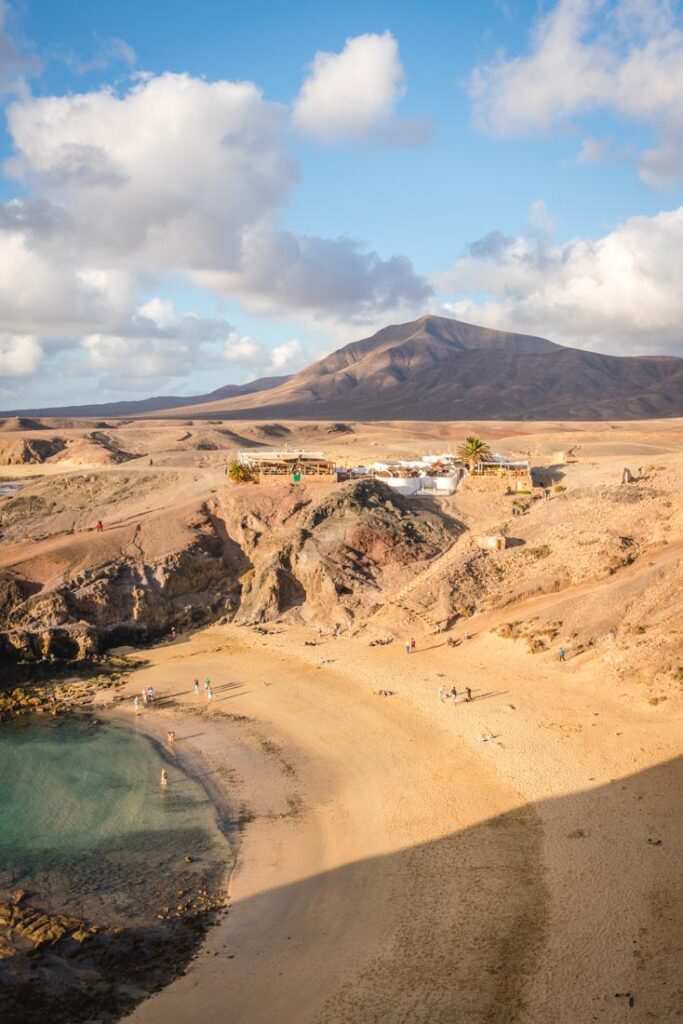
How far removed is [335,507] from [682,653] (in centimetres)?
2438

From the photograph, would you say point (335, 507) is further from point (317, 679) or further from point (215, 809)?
point (215, 809)

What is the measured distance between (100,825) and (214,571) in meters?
23.3

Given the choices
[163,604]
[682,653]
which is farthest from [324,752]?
[163,604]

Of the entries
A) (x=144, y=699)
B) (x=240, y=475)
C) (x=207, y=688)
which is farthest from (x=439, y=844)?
(x=240, y=475)

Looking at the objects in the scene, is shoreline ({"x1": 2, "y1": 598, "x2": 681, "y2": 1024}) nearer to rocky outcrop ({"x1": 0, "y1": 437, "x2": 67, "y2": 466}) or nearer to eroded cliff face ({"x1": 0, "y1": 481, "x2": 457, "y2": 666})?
eroded cliff face ({"x1": 0, "y1": 481, "x2": 457, "y2": 666})

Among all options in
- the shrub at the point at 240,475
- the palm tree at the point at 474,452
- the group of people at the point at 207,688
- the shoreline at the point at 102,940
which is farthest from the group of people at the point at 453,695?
the shrub at the point at 240,475

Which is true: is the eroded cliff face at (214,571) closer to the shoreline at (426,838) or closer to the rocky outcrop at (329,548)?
the rocky outcrop at (329,548)

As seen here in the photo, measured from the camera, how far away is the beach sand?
635 inches

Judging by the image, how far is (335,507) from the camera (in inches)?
1917

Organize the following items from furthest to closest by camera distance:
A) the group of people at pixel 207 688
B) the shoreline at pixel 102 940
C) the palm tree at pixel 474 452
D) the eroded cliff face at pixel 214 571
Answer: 1. the palm tree at pixel 474 452
2. the eroded cliff face at pixel 214 571
3. the group of people at pixel 207 688
4. the shoreline at pixel 102 940

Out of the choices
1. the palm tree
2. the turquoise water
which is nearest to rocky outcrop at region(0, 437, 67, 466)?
the palm tree

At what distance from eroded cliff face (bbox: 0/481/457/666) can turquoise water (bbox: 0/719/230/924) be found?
9728mm

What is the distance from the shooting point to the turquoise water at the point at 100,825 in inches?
835

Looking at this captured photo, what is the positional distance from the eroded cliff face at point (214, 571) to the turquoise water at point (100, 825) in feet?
31.9
